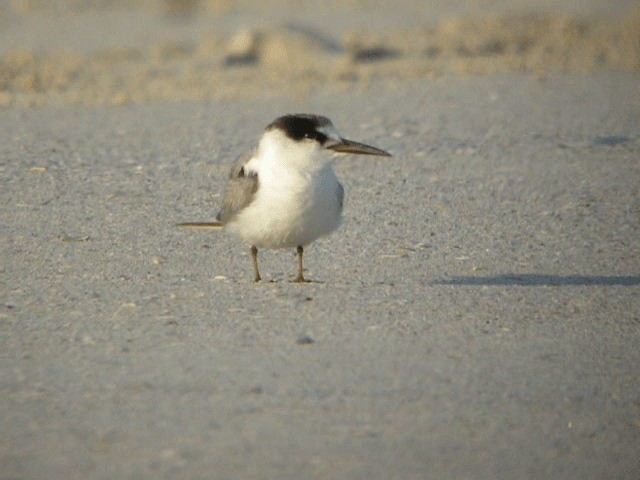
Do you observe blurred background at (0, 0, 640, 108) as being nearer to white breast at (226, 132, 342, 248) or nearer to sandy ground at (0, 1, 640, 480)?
sandy ground at (0, 1, 640, 480)

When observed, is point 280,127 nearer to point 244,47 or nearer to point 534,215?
point 534,215

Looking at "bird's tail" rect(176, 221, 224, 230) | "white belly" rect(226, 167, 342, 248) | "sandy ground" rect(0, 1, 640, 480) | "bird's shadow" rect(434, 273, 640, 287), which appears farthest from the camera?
"bird's tail" rect(176, 221, 224, 230)

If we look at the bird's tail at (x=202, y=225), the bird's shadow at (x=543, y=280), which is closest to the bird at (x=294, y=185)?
the bird's tail at (x=202, y=225)

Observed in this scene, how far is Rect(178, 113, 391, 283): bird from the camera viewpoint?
5.43 m

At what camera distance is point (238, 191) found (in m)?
5.75

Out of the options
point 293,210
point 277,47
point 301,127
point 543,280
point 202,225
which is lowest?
point 543,280

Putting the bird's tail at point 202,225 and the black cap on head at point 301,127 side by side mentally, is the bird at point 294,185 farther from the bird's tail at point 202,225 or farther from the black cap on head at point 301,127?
the bird's tail at point 202,225

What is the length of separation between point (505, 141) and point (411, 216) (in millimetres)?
2356

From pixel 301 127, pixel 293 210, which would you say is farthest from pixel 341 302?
pixel 301 127

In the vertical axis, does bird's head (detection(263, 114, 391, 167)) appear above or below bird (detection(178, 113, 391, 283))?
above

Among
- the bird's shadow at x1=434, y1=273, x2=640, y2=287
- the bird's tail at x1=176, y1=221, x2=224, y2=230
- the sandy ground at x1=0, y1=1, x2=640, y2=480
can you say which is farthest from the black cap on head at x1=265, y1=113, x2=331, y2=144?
the bird's shadow at x1=434, y1=273, x2=640, y2=287

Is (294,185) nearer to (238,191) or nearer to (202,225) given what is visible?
(238,191)

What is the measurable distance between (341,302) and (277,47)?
28.5 ft

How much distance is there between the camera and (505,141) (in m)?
9.20
